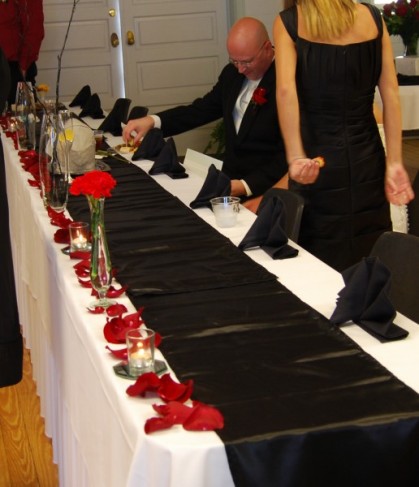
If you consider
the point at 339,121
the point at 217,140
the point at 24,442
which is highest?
the point at 339,121

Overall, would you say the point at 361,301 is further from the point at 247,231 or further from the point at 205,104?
the point at 205,104

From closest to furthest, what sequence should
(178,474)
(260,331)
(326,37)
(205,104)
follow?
(178,474) < (260,331) < (326,37) < (205,104)

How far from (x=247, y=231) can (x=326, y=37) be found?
76cm

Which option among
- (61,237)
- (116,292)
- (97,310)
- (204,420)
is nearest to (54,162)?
(61,237)

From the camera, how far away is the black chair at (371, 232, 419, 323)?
229 cm

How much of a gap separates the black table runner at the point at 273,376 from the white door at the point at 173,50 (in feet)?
22.1

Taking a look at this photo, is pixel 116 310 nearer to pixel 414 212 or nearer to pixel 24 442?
pixel 24 442

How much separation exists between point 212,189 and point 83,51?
6199mm

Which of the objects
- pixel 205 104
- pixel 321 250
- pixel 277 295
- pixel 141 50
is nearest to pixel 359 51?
pixel 321 250

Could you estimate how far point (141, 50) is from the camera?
29.9 ft

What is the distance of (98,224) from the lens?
6.83 feet

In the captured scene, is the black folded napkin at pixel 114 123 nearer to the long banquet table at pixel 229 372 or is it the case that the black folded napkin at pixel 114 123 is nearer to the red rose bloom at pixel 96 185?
the long banquet table at pixel 229 372

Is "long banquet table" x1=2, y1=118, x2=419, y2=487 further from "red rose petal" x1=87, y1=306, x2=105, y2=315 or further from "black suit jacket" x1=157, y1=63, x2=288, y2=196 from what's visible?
"black suit jacket" x1=157, y1=63, x2=288, y2=196

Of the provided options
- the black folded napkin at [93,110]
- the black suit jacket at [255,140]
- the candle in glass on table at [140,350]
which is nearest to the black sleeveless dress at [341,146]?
the black suit jacket at [255,140]
